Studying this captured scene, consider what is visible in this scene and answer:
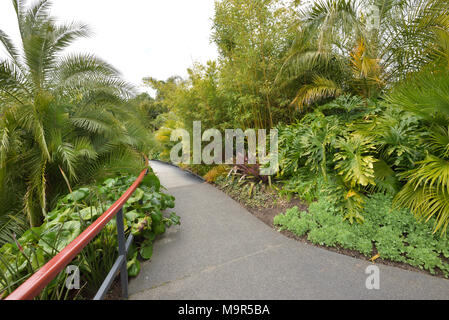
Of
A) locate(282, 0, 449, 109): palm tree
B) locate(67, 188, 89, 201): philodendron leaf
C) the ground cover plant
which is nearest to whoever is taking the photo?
the ground cover plant

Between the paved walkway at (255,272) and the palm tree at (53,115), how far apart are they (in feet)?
5.83

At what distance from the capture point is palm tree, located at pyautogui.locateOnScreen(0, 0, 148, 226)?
2.79 meters

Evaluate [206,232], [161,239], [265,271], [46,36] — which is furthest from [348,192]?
[46,36]

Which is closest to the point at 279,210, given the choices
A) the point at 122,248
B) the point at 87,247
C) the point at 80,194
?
the point at 122,248

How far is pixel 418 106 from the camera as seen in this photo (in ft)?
6.90

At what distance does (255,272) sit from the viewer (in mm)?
1953

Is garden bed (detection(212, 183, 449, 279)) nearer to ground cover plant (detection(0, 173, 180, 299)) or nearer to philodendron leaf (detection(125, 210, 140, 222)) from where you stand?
ground cover plant (detection(0, 173, 180, 299))

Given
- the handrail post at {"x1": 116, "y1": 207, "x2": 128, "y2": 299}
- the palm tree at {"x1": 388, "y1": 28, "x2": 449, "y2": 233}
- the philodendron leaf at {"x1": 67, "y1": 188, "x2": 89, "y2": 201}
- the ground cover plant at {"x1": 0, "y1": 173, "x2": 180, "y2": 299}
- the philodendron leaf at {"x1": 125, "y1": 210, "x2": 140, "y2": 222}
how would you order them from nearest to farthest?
1. the ground cover plant at {"x1": 0, "y1": 173, "x2": 180, "y2": 299}
2. the handrail post at {"x1": 116, "y1": 207, "x2": 128, "y2": 299}
3. the palm tree at {"x1": 388, "y1": 28, "x2": 449, "y2": 233}
4. the philodendron leaf at {"x1": 125, "y1": 210, "x2": 140, "y2": 222}
5. the philodendron leaf at {"x1": 67, "y1": 188, "x2": 89, "y2": 201}

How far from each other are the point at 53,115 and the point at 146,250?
241 centimetres

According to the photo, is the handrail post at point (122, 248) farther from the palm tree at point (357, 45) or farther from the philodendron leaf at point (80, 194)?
the palm tree at point (357, 45)

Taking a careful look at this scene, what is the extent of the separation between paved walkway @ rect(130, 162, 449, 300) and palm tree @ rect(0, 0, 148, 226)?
1776mm

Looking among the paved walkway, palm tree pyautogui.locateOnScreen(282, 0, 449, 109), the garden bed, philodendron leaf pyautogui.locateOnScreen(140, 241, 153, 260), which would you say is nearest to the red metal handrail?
the paved walkway

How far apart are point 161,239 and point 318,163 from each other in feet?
8.35

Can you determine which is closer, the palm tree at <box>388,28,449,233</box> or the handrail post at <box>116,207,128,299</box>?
the handrail post at <box>116,207,128,299</box>
